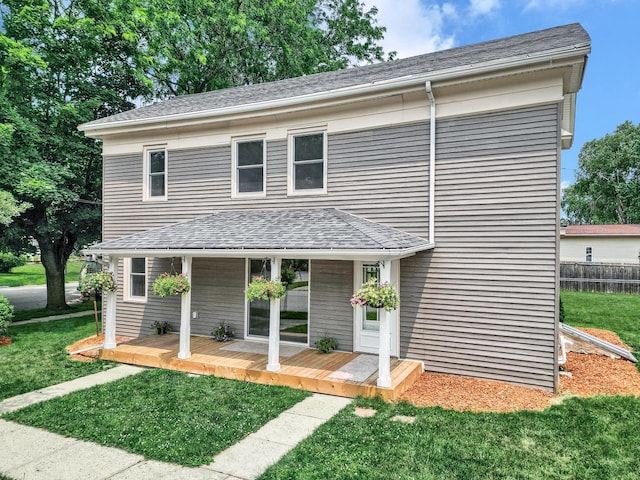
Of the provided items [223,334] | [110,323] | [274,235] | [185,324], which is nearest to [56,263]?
[110,323]

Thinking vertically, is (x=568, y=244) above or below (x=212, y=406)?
above

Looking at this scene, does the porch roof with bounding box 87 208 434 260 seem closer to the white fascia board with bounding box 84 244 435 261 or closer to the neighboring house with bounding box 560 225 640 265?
the white fascia board with bounding box 84 244 435 261

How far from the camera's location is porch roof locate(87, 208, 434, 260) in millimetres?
6535

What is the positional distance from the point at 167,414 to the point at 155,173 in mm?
6917

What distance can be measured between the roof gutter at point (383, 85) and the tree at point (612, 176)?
102ft

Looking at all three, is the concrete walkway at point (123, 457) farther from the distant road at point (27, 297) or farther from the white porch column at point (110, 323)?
→ the distant road at point (27, 297)

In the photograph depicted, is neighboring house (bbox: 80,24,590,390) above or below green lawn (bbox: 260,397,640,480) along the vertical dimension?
above

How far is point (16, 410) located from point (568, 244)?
26191mm

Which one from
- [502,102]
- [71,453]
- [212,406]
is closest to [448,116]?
[502,102]

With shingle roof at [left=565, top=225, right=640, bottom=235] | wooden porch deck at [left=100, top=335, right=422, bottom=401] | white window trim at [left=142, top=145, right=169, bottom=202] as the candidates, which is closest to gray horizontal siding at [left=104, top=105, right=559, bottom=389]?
wooden porch deck at [left=100, top=335, right=422, bottom=401]

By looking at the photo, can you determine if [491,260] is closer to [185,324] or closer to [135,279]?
[185,324]

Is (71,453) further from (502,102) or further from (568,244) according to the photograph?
(568,244)

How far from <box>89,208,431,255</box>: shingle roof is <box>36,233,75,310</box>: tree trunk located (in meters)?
7.03

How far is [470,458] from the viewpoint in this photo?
429cm
